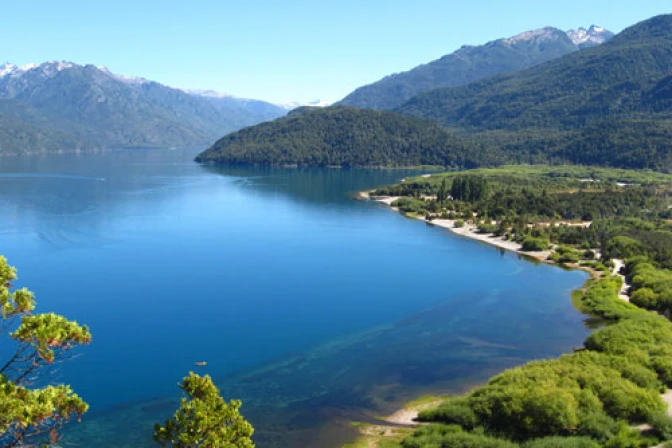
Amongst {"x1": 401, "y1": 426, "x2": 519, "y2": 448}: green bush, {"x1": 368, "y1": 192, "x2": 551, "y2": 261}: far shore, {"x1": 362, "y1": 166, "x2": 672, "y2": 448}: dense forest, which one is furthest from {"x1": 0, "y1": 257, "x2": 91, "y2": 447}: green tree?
{"x1": 368, "y1": 192, "x2": 551, "y2": 261}: far shore

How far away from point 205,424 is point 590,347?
125ft

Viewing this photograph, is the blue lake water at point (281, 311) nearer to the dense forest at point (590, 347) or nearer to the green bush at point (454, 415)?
the green bush at point (454, 415)

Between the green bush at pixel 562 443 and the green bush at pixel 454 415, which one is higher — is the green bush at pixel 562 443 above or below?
above

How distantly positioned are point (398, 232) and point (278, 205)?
143ft

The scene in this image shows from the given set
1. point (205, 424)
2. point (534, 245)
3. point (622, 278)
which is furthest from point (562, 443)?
point (534, 245)

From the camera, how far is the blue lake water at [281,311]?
1762 inches

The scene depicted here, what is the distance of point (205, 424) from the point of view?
20234 millimetres

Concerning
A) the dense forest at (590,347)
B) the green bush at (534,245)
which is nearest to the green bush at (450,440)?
the dense forest at (590,347)

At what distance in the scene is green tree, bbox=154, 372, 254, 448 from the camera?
20.3 m

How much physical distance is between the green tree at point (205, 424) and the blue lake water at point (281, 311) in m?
17.8

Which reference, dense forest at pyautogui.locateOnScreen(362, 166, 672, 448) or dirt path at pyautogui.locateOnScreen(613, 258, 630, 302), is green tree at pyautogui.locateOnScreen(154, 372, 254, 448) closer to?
dense forest at pyautogui.locateOnScreen(362, 166, 672, 448)

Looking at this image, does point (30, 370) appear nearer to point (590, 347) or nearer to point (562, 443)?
point (562, 443)

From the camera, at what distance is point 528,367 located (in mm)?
43281

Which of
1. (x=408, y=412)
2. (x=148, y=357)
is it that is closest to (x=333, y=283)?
(x=148, y=357)
